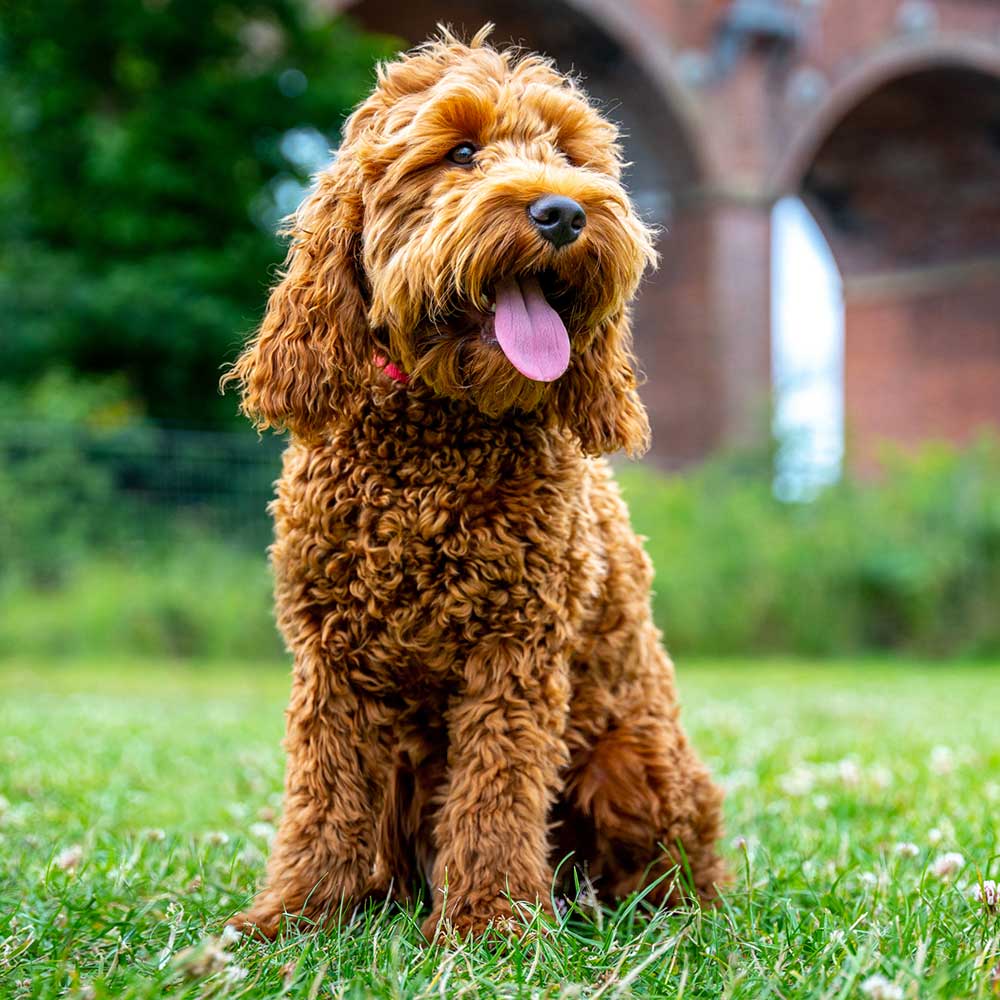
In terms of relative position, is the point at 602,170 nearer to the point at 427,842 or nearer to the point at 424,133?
the point at 424,133

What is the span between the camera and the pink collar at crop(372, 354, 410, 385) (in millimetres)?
2617

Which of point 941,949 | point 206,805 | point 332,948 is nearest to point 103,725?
point 206,805

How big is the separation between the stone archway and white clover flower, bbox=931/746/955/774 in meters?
18.5

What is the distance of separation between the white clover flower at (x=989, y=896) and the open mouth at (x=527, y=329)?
4.26 feet

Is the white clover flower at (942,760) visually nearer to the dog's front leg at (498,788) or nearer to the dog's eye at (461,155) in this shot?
the dog's front leg at (498,788)

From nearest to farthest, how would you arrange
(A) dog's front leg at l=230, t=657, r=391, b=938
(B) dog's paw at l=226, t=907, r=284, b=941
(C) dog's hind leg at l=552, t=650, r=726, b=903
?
(B) dog's paw at l=226, t=907, r=284, b=941 → (A) dog's front leg at l=230, t=657, r=391, b=938 → (C) dog's hind leg at l=552, t=650, r=726, b=903

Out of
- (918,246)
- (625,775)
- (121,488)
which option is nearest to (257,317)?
(121,488)

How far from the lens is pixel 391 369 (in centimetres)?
263

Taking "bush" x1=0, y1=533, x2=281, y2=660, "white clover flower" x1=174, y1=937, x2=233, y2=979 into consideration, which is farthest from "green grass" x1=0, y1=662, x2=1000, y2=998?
"bush" x1=0, y1=533, x2=281, y2=660

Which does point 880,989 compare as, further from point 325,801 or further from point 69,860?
point 69,860

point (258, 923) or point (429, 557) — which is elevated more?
point (429, 557)

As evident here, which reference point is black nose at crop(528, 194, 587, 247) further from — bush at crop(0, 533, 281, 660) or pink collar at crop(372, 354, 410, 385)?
bush at crop(0, 533, 281, 660)

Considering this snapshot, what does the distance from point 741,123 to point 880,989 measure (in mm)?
18713

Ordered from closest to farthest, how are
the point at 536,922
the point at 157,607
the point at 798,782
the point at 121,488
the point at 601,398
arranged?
the point at 536,922 → the point at 601,398 → the point at 798,782 → the point at 157,607 → the point at 121,488
